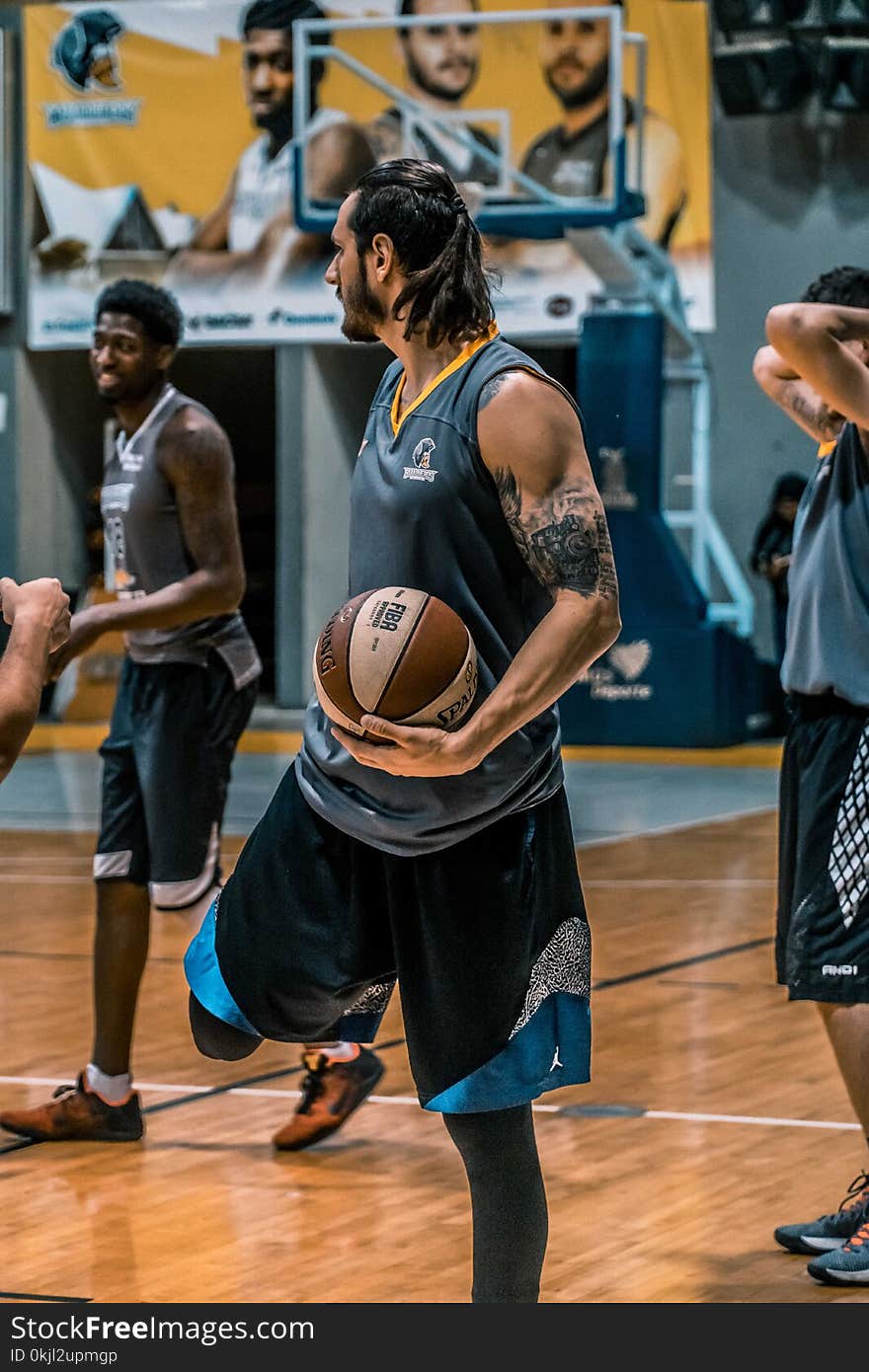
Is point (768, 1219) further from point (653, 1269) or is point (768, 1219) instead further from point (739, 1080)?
point (739, 1080)

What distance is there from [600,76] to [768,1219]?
12370 mm

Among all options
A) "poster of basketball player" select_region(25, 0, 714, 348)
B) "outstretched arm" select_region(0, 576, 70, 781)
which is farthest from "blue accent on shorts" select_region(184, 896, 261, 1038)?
"poster of basketball player" select_region(25, 0, 714, 348)

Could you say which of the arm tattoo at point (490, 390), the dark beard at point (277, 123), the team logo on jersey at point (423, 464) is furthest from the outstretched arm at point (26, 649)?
the dark beard at point (277, 123)

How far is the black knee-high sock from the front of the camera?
315 cm

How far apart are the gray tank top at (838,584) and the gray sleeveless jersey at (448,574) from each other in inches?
39.2

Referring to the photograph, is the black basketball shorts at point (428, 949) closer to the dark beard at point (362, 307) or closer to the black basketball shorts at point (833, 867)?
the dark beard at point (362, 307)

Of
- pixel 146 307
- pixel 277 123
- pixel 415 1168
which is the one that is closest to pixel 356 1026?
pixel 415 1168

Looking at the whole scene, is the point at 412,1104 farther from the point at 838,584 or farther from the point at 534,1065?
the point at 534,1065

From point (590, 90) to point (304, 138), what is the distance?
6.73 ft

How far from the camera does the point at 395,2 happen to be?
1639cm

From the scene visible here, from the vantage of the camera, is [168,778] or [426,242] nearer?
[426,242]

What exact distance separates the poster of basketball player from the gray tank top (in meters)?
10.6

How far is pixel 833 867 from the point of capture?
4098mm

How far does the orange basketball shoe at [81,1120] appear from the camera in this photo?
5055 millimetres
